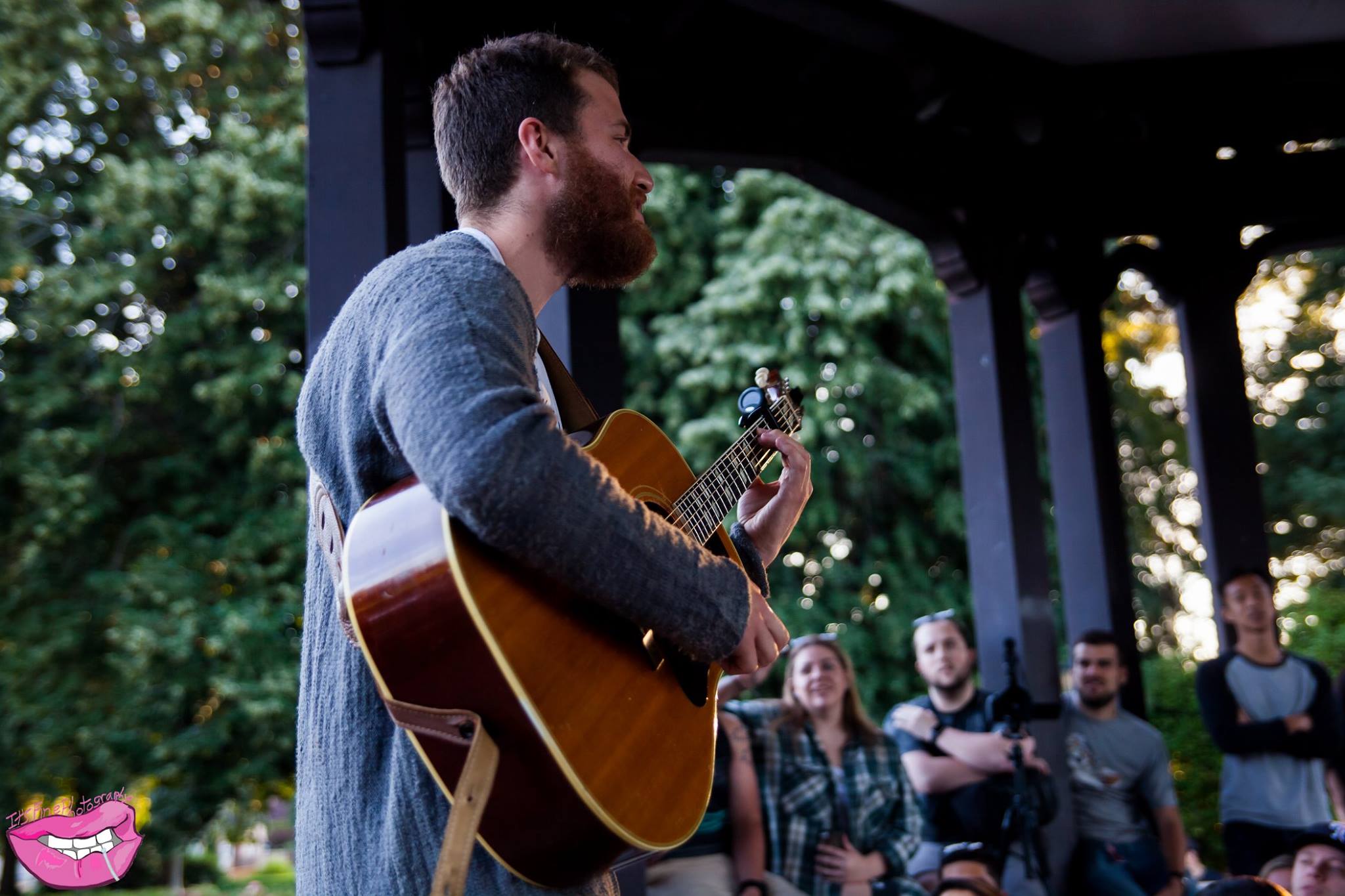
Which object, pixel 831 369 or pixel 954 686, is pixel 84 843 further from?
pixel 831 369

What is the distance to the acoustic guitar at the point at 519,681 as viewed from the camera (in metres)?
1.12

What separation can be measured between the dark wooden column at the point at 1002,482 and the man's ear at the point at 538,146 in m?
4.69

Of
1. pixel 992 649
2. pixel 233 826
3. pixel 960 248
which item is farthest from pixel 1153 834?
pixel 233 826

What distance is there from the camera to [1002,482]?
584 centimetres

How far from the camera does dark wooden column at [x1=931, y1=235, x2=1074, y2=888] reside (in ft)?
18.8

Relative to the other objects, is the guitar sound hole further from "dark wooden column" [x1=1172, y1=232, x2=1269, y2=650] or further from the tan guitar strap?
"dark wooden column" [x1=1172, y1=232, x2=1269, y2=650]

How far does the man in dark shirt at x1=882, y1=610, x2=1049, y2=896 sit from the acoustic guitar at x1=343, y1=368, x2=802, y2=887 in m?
3.70

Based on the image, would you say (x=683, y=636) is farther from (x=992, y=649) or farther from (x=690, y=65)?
(x=992, y=649)

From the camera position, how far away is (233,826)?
1124 cm

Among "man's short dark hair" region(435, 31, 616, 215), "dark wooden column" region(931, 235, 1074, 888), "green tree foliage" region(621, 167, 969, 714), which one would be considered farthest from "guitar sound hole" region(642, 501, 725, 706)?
"green tree foliage" region(621, 167, 969, 714)

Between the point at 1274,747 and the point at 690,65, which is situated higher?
the point at 690,65

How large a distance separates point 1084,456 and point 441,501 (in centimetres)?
639

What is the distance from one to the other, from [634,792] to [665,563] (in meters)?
0.24

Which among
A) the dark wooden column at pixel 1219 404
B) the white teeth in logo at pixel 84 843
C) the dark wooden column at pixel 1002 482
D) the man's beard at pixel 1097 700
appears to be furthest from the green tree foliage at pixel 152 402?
the white teeth in logo at pixel 84 843
